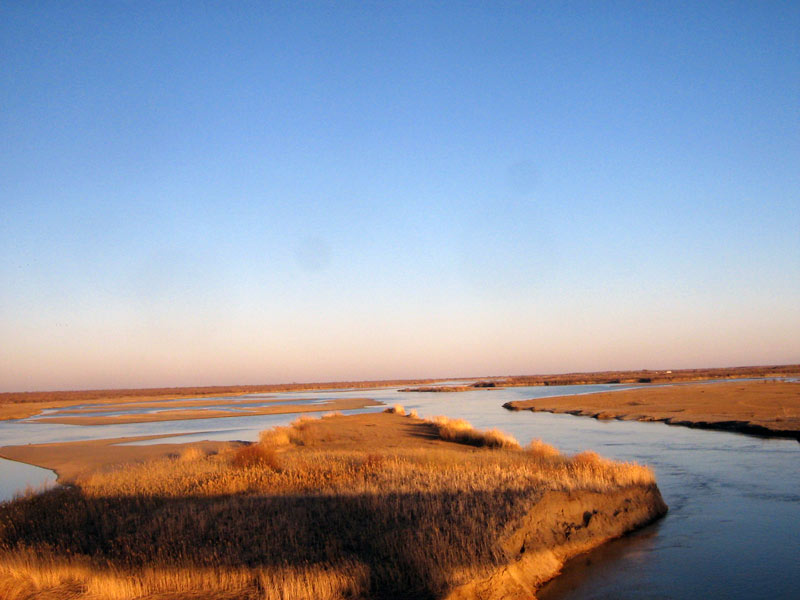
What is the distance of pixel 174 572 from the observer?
835 centimetres

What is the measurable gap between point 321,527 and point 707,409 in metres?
32.8

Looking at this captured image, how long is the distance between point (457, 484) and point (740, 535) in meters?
5.24

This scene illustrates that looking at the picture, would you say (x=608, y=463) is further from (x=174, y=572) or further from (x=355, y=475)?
(x=174, y=572)

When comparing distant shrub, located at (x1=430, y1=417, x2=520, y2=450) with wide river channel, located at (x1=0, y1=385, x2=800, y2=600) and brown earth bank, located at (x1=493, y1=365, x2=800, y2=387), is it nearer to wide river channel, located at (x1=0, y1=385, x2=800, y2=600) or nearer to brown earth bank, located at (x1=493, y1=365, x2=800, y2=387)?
wide river channel, located at (x1=0, y1=385, x2=800, y2=600)

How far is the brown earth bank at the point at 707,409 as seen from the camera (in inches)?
1096

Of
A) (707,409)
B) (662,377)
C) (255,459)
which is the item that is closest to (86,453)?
(255,459)

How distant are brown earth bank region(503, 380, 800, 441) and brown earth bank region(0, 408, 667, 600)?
15937 mm

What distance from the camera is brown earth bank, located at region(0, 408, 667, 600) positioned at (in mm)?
8094

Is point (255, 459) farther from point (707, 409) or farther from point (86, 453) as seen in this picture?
point (707, 409)

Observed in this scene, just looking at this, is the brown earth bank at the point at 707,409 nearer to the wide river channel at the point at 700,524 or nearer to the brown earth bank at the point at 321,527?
the wide river channel at the point at 700,524

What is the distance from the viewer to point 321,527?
402 inches

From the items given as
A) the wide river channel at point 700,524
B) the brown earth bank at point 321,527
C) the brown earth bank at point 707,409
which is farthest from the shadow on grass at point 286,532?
the brown earth bank at point 707,409

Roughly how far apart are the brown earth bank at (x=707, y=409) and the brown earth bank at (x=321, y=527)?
52.3 feet

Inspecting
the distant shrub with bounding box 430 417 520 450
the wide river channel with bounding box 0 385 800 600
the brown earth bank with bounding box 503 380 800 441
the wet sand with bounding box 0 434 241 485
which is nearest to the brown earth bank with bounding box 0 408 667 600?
the wide river channel with bounding box 0 385 800 600
